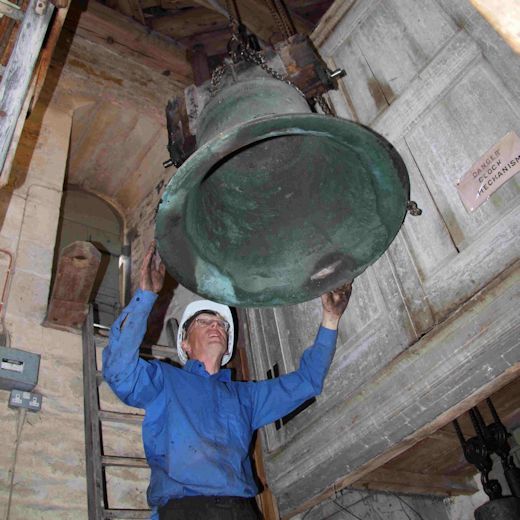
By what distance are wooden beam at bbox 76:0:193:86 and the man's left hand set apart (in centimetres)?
356

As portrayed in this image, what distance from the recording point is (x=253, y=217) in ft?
6.72

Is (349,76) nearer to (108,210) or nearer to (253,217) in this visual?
(253,217)

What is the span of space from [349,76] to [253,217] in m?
1.21

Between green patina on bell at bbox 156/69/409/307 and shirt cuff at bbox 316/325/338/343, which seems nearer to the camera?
green patina on bell at bbox 156/69/409/307

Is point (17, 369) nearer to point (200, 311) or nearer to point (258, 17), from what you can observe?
point (200, 311)

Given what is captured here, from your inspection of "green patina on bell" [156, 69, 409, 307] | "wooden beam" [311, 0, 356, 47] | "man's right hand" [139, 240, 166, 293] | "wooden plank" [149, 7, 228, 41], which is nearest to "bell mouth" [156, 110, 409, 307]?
"green patina on bell" [156, 69, 409, 307]

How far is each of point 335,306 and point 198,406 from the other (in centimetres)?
77

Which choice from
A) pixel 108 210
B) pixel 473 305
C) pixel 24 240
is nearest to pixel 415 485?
pixel 473 305

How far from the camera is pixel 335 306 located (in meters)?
2.41

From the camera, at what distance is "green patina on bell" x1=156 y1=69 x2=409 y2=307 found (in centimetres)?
185

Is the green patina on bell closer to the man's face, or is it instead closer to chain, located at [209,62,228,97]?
chain, located at [209,62,228,97]

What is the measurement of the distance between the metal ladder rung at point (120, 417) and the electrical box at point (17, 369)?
42 cm

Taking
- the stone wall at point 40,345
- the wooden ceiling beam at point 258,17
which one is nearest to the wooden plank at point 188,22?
the wooden ceiling beam at point 258,17

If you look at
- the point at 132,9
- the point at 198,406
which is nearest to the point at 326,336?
the point at 198,406
